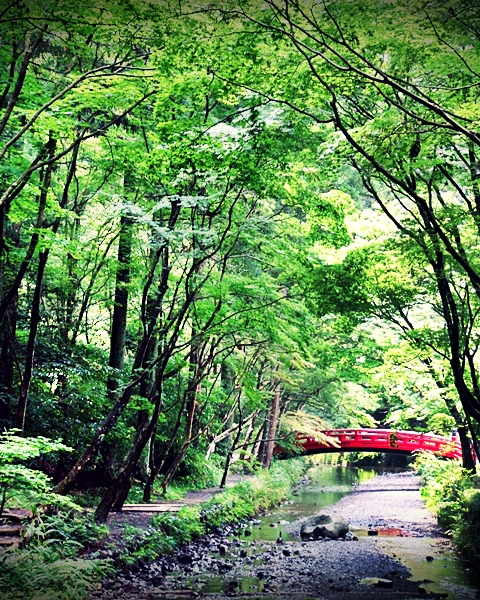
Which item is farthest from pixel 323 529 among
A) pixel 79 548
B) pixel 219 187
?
pixel 219 187

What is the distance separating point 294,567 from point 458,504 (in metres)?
4.47

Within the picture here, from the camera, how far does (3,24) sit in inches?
206

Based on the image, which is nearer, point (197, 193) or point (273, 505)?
point (197, 193)

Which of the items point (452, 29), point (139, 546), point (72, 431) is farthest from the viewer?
point (72, 431)

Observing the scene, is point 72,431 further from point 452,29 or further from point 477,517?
point 452,29

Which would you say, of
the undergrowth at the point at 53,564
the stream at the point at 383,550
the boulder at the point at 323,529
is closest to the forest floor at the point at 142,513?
the undergrowth at the point at 53,564

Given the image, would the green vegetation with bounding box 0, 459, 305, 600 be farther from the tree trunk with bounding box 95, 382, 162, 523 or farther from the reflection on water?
the reflection on water

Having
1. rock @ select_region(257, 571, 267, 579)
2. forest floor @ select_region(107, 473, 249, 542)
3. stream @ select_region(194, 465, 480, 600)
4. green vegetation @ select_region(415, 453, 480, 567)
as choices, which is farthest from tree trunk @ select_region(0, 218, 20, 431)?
green vegetation @ select_region(415, 453, 480, 567)

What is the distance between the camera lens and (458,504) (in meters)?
11.7

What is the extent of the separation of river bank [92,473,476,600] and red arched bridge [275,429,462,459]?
8882 millimetres

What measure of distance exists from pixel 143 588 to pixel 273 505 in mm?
10613

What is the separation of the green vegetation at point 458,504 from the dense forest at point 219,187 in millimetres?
969

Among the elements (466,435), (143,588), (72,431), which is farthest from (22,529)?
(466,435)

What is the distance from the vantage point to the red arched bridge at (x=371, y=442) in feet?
76.8
